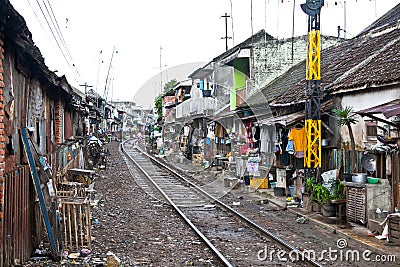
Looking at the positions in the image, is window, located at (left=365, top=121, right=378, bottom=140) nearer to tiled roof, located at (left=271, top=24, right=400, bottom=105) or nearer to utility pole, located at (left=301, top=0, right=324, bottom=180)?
tiled roof, located at (left=271, top=24, right=400, bottom=105)

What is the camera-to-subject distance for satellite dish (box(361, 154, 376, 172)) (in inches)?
494

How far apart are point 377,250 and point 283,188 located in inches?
346

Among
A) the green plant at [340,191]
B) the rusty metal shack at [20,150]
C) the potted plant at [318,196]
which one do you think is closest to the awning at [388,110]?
the green plant at [340,191]

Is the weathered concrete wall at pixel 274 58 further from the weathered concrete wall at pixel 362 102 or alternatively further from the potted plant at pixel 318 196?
the potted plant at pixel 318 196

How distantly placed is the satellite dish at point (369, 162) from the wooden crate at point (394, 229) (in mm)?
2539

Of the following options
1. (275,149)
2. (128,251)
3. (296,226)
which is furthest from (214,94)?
(128,251)

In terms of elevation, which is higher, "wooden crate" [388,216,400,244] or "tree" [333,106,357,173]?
"tree" [333,106,357,173]

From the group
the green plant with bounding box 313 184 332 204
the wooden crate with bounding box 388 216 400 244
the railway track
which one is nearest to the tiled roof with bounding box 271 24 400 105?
the green plant with bounding box 313 184 332 204

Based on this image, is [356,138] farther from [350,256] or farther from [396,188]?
[350,256]

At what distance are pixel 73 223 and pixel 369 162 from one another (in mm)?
7484

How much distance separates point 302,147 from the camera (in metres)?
16.0

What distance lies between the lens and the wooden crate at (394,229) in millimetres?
9977

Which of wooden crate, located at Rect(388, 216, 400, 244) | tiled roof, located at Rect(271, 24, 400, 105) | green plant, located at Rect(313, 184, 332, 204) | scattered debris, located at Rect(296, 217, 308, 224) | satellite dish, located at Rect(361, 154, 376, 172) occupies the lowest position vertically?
scattered debris, located at Rect(296, 217, 308, 224)

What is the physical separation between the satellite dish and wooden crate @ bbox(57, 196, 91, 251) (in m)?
7.09
